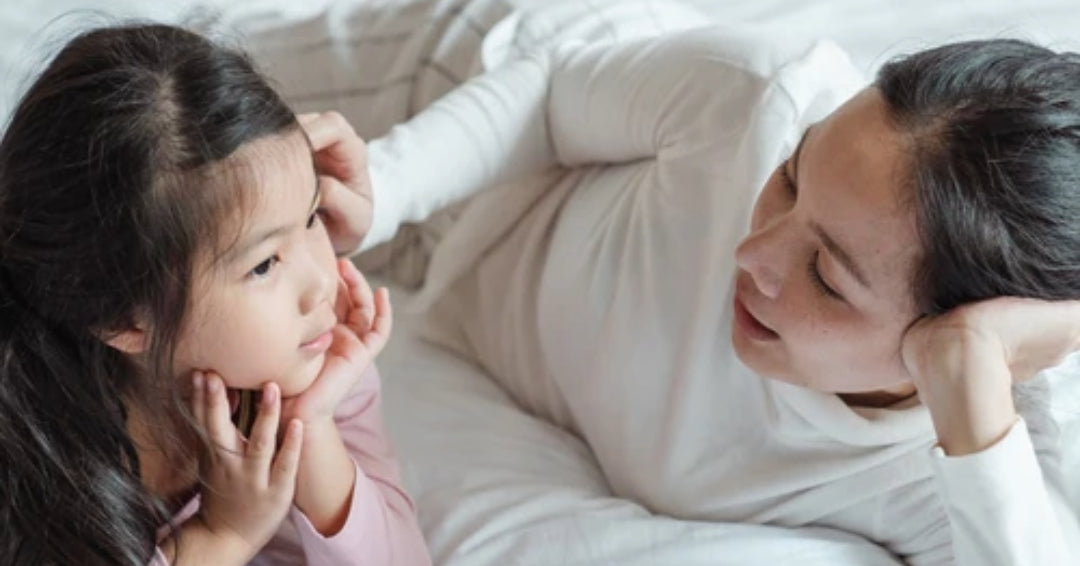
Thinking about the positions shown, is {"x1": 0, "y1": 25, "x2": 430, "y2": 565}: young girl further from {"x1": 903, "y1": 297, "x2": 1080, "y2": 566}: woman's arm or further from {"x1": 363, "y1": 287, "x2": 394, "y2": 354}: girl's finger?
{"x1": 903, "y1": 297, "x2": 1080, "y2": 566}: woman's arm

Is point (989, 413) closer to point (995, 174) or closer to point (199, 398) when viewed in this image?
point (995, 174)

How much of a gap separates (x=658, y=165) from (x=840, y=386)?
0.25 metres

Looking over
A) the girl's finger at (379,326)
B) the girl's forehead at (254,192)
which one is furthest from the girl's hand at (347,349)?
the girl's forehead at (254,192)

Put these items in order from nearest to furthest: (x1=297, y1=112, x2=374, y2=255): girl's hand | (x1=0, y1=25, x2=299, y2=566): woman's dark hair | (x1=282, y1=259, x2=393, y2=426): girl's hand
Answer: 1. (x1=0, y1=25, x2=299, y2=566): woman's dark hair
2. (x1=282, y1=259, x2=393, y2=426): girl's hand
3. (x1=297, y1=112, x2=374, y2=255): girl's hand

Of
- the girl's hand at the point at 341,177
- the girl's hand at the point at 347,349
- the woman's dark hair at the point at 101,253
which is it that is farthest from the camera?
the girl's hand at the point at 341,177

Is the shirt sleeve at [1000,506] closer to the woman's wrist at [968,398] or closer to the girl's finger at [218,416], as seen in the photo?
the woman's wrist at [968,398]

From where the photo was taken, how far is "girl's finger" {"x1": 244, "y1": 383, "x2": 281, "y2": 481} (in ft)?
2.61

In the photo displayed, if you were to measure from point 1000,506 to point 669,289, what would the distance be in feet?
0.93

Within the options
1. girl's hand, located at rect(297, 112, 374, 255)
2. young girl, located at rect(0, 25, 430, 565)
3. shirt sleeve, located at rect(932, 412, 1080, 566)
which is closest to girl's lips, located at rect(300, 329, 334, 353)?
young girl, located at rect(0, 25, 430, 565)

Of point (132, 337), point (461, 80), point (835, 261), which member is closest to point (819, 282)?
point (835, 261)

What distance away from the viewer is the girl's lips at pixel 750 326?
851 mm

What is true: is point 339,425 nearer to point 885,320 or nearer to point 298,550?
point 298,550

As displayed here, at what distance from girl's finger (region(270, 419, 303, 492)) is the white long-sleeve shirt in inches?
9.9

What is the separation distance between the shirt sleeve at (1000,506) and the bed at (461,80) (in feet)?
0.49
